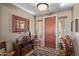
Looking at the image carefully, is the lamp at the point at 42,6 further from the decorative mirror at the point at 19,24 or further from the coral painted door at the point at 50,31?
the decorative mirror at the point at 19,24

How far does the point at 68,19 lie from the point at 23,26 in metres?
0.66

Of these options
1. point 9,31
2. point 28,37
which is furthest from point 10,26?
point 28,37

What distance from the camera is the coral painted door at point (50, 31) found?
150cm

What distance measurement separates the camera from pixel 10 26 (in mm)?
1422

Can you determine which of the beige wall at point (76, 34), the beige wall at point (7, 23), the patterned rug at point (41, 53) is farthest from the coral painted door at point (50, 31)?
the beige wall at point (7, 23)

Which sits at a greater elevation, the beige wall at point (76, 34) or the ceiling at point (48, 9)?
the ceiling at point (48, 9)

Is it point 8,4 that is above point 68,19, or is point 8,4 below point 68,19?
above

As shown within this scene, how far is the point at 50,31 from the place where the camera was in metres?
1.52

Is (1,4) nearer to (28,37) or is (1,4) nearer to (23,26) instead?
(23,26)

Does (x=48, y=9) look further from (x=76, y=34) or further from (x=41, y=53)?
(x=41, y=53)

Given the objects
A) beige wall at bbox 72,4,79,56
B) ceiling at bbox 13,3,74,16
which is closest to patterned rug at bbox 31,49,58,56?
beige wall at bbox 72,4,79,56

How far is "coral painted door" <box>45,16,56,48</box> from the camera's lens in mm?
1500

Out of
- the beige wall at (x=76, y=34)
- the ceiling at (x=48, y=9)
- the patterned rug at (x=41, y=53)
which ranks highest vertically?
the ceiling at (x=48, y=9)

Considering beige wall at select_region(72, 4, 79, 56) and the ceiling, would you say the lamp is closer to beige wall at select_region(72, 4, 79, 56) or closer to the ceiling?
the ceiling
